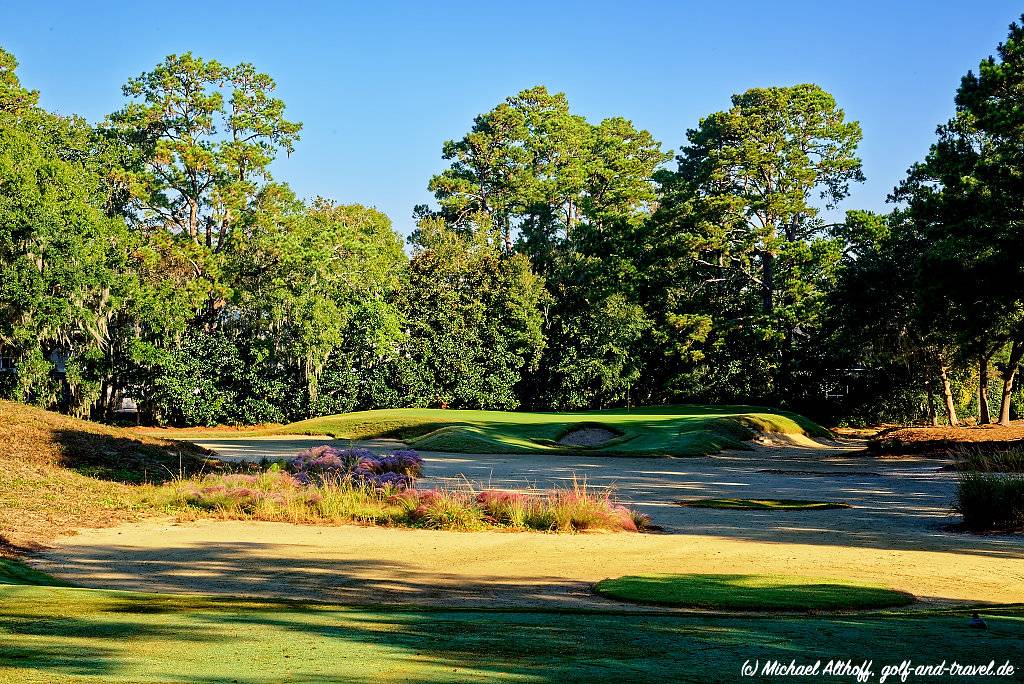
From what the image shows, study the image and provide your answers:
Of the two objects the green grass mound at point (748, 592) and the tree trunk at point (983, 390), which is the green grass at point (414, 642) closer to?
the green grass mound at point (748, 592)

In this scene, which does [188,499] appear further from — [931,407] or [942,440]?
[931,407]

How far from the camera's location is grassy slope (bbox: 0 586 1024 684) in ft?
14.2

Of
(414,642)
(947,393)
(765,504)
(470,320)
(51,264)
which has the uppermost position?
(51,264)

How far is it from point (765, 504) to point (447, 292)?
92.8 ft

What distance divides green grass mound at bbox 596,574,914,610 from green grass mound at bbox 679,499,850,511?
246 inches

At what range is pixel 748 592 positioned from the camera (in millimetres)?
8469

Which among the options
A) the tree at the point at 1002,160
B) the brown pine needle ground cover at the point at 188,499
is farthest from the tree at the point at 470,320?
the brown pine needle ground cover at the point at 188,499

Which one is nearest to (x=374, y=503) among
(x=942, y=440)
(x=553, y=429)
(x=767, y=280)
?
(x=553, y=429)

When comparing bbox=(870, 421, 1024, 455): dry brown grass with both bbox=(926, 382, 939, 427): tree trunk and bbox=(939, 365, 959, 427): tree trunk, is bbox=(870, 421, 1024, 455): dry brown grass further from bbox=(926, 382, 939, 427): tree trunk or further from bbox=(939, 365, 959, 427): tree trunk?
bbox=(926, 382, 939, 427): tree trunk

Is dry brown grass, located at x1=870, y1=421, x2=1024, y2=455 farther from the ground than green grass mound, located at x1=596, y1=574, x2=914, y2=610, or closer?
farther from the ground

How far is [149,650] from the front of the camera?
15.4 feet

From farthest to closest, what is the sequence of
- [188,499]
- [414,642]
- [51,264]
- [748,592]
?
[51,264] < [188,499] < [748,592] < [414,642]

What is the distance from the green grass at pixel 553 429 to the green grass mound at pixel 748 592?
17520 mm

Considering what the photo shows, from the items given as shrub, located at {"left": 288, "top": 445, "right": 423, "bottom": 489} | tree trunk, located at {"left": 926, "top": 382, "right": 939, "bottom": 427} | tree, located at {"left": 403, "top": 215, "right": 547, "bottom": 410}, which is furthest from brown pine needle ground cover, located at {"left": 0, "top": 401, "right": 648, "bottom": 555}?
tree trunk, located at {"left": 926, "top": 382, "right": 939, "bottom": 427}
